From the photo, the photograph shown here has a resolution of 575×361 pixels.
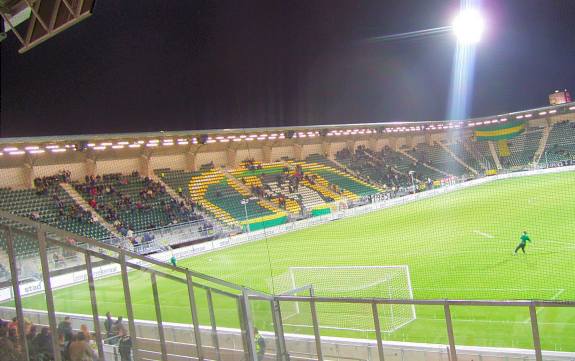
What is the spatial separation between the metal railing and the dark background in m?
5.41

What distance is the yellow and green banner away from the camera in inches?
271

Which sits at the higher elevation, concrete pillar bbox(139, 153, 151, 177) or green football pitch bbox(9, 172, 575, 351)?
concrete pillar bbox(139, 153, 151, 177)

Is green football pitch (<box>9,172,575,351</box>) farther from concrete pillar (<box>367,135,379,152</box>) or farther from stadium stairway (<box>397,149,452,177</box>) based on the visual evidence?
concrete pillar (<box>367,135,379,152</box>)

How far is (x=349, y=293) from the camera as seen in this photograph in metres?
6.84

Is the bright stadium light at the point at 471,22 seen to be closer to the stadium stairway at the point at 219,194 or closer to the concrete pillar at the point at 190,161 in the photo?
the stadium stairway at the point at 219,194

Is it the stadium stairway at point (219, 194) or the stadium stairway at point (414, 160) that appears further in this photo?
the stadium stairway at point (219, 194)

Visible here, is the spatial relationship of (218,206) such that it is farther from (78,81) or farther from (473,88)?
(473,88)

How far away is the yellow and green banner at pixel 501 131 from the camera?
6.89m

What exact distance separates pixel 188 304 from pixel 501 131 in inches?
230

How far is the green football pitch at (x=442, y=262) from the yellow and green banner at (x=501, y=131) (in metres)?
1.07

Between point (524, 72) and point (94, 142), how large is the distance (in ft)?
27.6

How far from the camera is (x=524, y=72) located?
28.5 feet

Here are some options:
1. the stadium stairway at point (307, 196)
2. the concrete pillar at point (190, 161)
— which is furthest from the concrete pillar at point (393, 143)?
the concrete pillar at point (190, 161)

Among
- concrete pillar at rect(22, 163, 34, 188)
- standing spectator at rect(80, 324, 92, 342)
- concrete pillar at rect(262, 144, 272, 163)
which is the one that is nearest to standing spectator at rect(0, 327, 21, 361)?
standing spectator at rect(80, 324, 92, 342)
